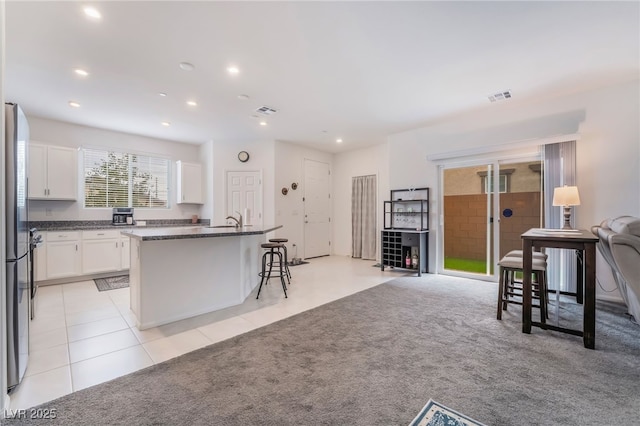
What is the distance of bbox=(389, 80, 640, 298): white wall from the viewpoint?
345 centimetres

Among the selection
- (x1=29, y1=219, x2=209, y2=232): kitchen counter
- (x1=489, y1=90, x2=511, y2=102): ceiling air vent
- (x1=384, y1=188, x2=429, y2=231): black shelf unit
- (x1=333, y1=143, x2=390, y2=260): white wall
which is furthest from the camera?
(x1=333, y1=143, x2=390, y2=260): white wall

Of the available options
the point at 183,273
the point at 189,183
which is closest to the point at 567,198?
the point at 183,273

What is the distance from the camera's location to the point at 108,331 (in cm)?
267

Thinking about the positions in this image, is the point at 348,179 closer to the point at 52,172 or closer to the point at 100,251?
the point at 100,251

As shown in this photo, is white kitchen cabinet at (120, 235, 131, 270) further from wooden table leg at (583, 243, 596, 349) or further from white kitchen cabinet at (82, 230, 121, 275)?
wooden table leg at (583, 243, 596, 349)

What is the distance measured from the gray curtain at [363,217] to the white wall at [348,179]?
0.46 ft

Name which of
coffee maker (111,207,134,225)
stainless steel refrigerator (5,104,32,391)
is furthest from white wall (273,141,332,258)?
stainless steel refrigerator (5,104,32,391)

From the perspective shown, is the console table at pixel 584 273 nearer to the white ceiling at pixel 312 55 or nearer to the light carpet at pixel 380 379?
the light carpet at pixel 380 379

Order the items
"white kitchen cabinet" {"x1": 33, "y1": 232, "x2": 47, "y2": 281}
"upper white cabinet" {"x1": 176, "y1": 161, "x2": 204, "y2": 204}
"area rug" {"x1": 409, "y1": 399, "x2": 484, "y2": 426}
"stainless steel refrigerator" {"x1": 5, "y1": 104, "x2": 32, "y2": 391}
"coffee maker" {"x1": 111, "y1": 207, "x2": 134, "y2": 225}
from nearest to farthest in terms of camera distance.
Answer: "area rug" {"x1": 409, "y1": 399, "x2": 484, "y2": 426}, "stainless steel refrigerator" {"x1": 5, "y1": 104, "x2": 32, "y2": 391}, "white kitchen cabinet" {"x1": 33, "y1": 232, "x2": 47, "y2": 281}, "coffee maker" {"x1": 111, "y1": 207, "x2": 134, "y2": 225}, "upper white cabinet" {"x1": 176, "y1": 161, "x2": 204, "y2": 204}

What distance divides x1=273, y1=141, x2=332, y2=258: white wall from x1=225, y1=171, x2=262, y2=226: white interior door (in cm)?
40

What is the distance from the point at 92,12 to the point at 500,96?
15.1 ft

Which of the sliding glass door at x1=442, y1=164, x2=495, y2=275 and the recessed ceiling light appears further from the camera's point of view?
the sliding glass door at x1=442, y1=164, x2=495, y2=275

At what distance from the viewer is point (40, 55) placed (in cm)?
281

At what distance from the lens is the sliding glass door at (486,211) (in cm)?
423
